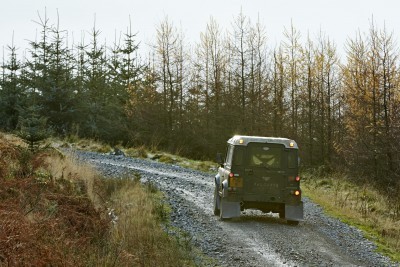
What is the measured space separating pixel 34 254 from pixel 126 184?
832 cm

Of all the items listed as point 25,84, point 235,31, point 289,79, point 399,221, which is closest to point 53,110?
point 25,84

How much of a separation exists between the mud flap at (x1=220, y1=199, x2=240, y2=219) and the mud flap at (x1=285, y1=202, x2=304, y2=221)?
3.97ft

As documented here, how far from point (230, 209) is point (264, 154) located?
1.57 metres

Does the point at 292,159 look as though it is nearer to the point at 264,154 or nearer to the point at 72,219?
the point at 264,154

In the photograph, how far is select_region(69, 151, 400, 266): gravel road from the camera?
953 centimetres

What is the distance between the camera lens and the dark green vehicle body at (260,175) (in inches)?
489

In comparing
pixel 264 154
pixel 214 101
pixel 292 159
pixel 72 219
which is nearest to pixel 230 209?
pixel 264 154

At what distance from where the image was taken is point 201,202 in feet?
50.8

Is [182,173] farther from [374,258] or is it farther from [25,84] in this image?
[25,84]

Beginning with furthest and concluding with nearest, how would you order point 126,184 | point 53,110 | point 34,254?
point 53,110, point 126,184, point 34,254

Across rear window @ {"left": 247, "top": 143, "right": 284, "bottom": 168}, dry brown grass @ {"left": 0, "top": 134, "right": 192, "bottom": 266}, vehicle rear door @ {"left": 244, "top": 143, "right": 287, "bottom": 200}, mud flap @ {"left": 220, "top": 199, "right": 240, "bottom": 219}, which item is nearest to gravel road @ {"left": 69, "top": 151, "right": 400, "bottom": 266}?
mud flap @ {"left": 220, "top": 199, "right": 240, "bottom": 219}

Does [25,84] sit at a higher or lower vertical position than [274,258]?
higher

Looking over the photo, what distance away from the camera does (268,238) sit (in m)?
10.9

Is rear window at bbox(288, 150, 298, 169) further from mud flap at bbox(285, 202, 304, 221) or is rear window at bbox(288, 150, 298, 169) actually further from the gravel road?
the gravel road
